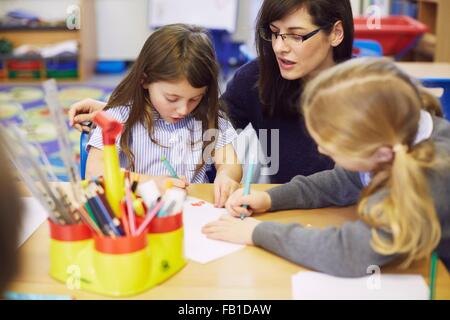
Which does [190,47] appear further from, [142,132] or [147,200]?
[147,200]

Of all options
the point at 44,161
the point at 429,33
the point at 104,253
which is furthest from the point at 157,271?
the point at 429,33

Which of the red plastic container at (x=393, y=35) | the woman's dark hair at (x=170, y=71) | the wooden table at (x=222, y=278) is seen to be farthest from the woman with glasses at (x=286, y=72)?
the red plastic container at (x=393, y=35)

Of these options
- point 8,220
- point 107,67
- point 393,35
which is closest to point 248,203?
point 8,220

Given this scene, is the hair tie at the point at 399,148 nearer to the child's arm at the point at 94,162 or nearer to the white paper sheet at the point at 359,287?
the white paper sheet at the point at 359,287

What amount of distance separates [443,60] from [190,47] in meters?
2.66

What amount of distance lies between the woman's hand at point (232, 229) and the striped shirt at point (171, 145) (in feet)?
1.40

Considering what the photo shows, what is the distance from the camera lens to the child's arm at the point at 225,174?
3.83 feet

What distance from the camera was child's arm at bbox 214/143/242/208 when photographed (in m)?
1.17

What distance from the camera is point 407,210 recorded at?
818mm

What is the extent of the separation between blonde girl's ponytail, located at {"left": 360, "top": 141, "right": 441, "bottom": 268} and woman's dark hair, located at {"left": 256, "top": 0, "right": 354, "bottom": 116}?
672 mm

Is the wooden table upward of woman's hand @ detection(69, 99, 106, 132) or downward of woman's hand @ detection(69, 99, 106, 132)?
downward

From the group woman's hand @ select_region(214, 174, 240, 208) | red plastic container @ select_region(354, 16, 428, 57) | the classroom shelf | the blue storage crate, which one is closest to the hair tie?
woman's hand @ select_region(214, 174, 240, 208)

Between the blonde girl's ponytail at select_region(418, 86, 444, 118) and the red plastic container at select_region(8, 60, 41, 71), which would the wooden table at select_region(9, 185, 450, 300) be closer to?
the blonde girl's ponytail at select_region(418, 86, 444, 118)

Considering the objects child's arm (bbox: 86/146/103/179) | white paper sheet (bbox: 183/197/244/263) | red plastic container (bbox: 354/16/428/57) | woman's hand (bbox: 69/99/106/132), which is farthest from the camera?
red plastic container (bbox: 354/16/428/57)
